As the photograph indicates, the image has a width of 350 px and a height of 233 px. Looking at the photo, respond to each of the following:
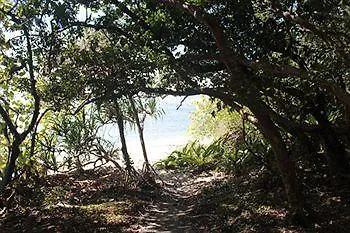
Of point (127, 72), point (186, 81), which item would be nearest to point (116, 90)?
point (127, 72)

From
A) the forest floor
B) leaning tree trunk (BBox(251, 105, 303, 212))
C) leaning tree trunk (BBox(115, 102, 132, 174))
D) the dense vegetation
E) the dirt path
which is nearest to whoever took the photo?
the dense vegetation

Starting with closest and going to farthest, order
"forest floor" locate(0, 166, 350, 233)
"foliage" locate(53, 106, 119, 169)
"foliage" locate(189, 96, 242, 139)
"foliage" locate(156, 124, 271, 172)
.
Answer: "forest floor" locate(0, 166, 350, 233)
"foliage" locate(53, 106, 119, 169)
"foliage" locate(156, 124, 271, 172)
"foliage" locate(189, 96, 242, 139)

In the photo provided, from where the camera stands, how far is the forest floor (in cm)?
751

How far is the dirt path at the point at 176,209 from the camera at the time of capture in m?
8.33

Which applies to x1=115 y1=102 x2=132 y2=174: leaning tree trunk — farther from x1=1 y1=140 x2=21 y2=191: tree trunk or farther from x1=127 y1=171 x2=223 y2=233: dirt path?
x1=1 y1=140 x2=21 y2=191: tree trunk

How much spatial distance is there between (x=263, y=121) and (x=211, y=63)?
1.76 m

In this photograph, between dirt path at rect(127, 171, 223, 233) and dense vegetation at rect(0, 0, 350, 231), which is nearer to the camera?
dense vegetation at rect(0, 0, 350, 231)

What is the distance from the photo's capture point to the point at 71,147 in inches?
456

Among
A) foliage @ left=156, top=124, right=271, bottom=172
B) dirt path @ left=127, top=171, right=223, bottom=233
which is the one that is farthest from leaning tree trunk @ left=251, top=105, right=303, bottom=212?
foliage @ left=156, top=124, right=271, bottom=172

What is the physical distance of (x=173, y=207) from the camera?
34.3ft

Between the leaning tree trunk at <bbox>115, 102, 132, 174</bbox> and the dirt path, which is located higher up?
the leaning tree trunk at <bbox>115, 102, 132, 174</bbox>

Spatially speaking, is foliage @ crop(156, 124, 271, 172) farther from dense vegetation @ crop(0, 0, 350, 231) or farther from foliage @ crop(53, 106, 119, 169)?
foliage @ crop(53, 106, 119, 169)

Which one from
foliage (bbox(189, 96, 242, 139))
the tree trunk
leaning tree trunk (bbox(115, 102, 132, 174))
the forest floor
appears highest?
foliage (bbox(189, 96, 242, 139))

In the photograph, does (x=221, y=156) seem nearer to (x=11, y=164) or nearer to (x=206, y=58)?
(x=11, y=164)
